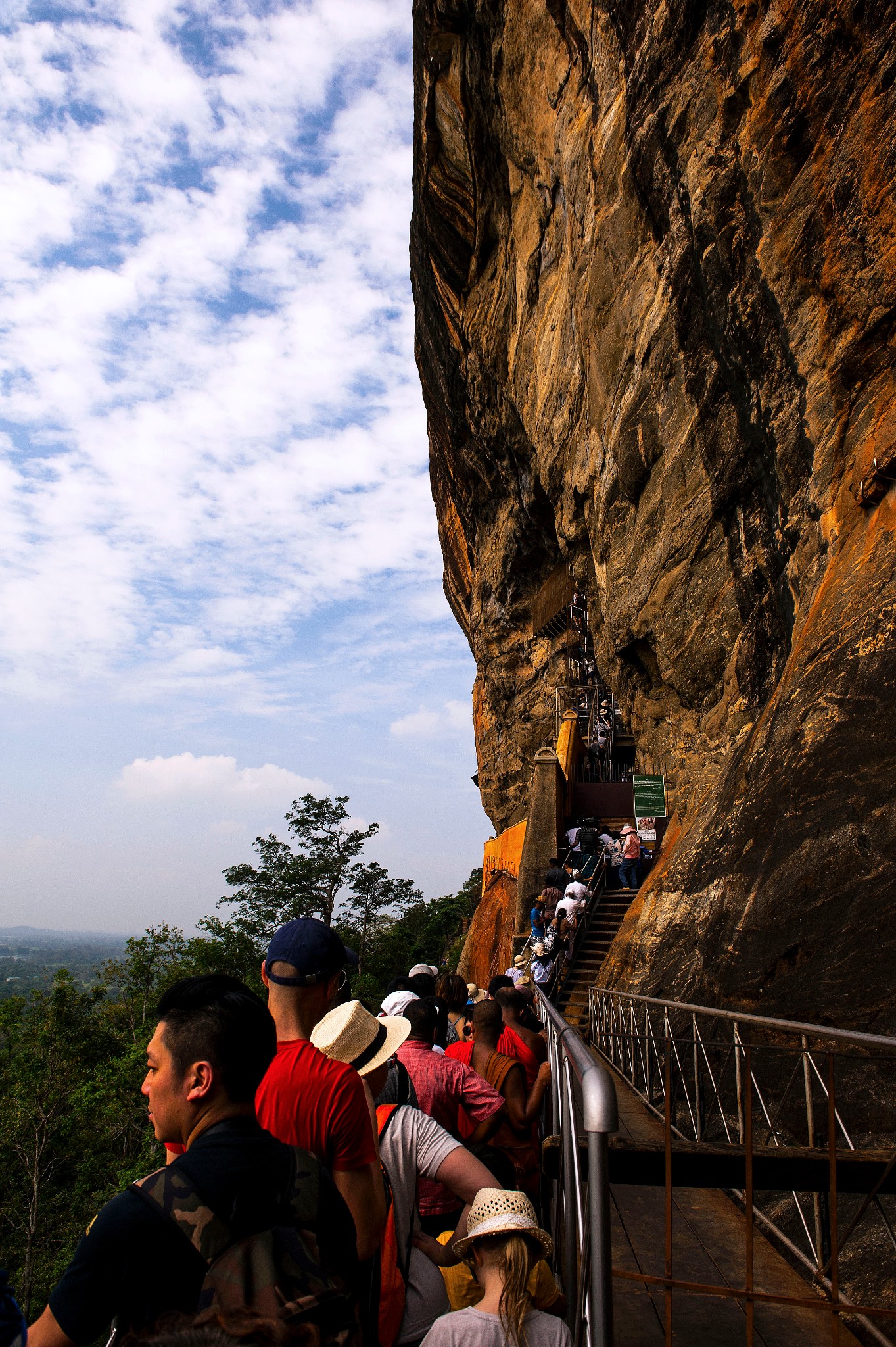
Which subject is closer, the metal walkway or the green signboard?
the metal walkway

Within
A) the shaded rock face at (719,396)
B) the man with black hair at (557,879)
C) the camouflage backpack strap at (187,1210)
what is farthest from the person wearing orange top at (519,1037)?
the man with black hair at (557,879)

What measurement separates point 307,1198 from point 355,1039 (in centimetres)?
109

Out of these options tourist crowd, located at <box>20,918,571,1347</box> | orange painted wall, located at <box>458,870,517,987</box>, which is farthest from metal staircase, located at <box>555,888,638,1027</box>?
tourist crowd, located at <box>20,918,571,1347</box>

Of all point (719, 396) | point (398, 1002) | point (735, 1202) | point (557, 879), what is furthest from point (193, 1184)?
point (557, 879)

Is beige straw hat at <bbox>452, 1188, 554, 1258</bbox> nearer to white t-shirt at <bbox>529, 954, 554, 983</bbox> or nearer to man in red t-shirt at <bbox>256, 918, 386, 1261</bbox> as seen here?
man in red t-shirt at <bbox>256, 918, 386, 1261</bbox>

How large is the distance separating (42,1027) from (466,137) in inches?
1208

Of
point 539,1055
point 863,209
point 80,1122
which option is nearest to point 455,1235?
point 539,1055

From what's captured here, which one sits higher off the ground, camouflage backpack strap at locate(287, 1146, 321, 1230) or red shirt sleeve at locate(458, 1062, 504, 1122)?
camouflage backpack strap at locate(287, 1146, 321, 1230)

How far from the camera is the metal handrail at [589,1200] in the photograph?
69.1 inches

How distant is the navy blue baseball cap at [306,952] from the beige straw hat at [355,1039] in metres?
0.31

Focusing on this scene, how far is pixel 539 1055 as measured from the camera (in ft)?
16.2

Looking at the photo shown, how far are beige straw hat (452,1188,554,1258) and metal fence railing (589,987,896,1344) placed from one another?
1.93 ft

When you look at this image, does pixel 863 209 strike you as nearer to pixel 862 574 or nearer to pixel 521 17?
pixel 862 574

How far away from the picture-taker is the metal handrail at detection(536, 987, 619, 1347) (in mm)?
1756
